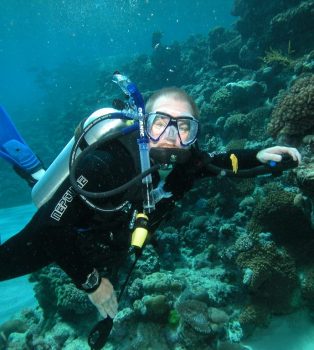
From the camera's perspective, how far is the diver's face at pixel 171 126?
3215 mm

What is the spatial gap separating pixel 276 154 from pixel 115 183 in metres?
1.91

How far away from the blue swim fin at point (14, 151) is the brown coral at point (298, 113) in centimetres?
442

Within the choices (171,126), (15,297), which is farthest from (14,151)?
(15,297)

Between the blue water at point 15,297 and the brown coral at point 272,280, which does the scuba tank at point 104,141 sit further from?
the blue water at point 15,297

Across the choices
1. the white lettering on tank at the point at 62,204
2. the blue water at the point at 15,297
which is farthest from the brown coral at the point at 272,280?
the blue water at the point at 15,297

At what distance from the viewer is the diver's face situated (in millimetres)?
3215

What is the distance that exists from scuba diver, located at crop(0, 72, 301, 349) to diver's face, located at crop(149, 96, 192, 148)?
0.01 m

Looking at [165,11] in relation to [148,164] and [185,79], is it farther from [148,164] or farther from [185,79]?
[148,164]

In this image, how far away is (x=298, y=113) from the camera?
5188 millimetres

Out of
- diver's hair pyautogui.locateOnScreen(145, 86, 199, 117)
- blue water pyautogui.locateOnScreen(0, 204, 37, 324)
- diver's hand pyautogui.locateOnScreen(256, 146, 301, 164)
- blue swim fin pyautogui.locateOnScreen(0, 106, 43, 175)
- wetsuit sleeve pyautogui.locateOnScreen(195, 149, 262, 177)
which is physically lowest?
blue water pyautogui.locateOnScreen(0, 204, 37, 324)

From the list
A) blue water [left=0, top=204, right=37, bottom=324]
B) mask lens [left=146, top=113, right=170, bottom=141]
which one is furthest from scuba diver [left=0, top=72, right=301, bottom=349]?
blue water [left=0, top=204, right=37, bottom=324]

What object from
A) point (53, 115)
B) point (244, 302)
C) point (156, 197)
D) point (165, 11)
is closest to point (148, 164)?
point (156, 197)

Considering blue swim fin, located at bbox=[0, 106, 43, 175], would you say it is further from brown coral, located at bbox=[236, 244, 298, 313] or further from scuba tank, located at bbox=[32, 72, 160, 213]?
brown coral, located at bbox=[236, 244, 298, 313]

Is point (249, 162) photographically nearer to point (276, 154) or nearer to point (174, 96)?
point (276, 154)
